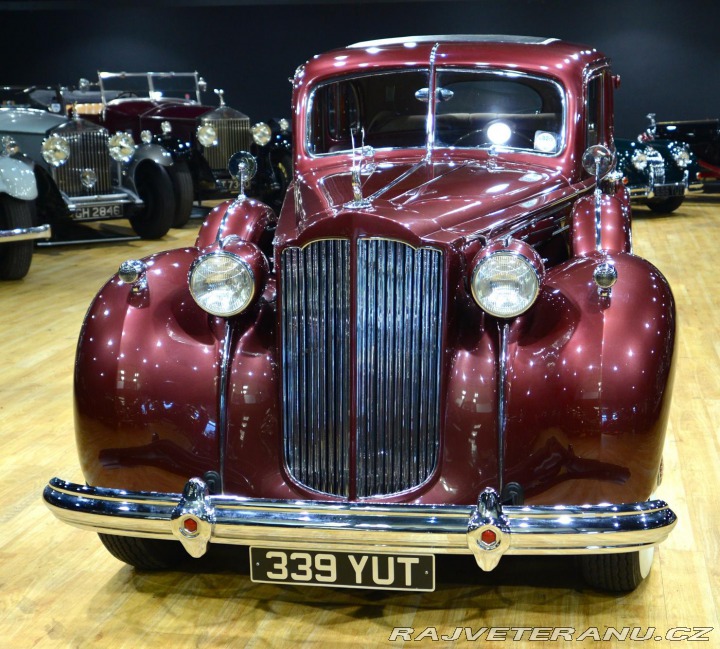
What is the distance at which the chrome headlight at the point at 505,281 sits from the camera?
7.92ft

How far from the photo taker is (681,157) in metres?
11.1

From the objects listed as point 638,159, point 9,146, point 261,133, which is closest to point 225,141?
point 261,133

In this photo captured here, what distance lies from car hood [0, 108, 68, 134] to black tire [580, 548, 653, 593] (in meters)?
7.59

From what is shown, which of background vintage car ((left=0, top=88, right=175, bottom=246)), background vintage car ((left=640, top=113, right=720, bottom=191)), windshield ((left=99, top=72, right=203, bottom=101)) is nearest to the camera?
background vintage car ((left=0, top=88, right=175, bottom=246))

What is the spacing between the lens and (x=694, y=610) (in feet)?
8.82

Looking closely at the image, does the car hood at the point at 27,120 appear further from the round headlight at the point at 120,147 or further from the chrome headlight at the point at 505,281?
the chrome headlight at the point at 505,281

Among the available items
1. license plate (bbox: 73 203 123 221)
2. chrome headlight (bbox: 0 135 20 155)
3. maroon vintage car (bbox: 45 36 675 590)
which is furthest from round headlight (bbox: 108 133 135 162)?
maroon vintage car (bbox: 45 36 675 590)

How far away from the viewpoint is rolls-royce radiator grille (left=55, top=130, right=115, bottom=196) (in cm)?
915

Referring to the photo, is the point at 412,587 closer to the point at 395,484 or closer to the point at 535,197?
the point at 395,484

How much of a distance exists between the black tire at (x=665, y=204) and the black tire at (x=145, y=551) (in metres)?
9.74

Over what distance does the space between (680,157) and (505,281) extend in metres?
9.40

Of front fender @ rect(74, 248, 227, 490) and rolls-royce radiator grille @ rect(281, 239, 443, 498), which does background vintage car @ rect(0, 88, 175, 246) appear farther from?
rolls-royce radiator grille @ rect(281, 239, 443, 498)

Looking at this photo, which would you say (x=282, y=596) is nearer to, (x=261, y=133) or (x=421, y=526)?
(x=421, y=526)

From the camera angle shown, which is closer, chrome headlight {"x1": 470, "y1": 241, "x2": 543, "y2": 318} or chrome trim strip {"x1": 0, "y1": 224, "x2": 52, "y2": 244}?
chrome headlight {"x1": 470, "y1": 241, "x2": 543, "y2": 318}
